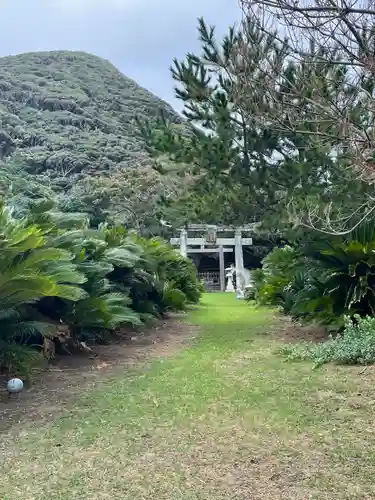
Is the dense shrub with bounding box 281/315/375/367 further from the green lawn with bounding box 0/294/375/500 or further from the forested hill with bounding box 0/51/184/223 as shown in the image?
the forested hill with bounding box 0/51/184/223

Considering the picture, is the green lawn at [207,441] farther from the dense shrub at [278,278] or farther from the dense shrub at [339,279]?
the dense shrub at [278,278]

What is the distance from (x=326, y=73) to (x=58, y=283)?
2955mm

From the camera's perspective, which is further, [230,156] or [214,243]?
[214,243]

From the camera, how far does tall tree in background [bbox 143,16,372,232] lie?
7.14m

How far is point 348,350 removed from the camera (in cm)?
518

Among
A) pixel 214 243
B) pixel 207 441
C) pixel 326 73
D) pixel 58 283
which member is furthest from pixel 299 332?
pixel 214 243

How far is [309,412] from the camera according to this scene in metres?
3.63

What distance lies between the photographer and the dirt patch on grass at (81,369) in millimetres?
3953

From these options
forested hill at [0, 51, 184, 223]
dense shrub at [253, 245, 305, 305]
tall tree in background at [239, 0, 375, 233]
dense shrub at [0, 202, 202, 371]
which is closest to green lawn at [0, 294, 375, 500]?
dense shrub at [0, 202, 202, 371]

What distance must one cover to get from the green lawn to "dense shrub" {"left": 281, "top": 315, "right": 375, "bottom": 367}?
0.65ft

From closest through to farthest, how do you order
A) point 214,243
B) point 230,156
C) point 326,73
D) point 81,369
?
1. point 326,73
2. point 81,369
3. point 230,156
4. point 214,243

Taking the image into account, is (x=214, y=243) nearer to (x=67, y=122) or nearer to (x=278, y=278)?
(x=278, y=278)

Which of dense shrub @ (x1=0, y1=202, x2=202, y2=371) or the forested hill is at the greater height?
the forested hill

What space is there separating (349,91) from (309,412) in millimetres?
2272
